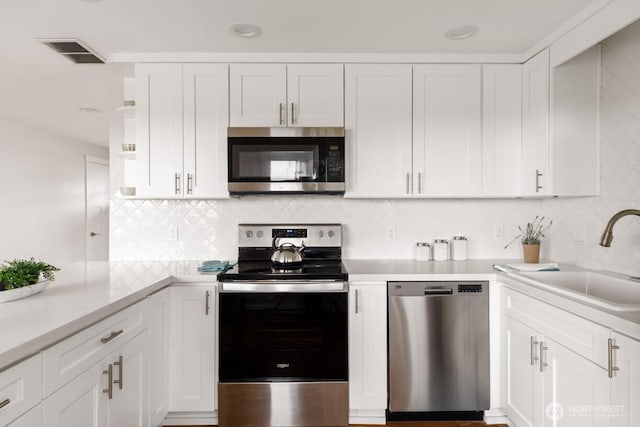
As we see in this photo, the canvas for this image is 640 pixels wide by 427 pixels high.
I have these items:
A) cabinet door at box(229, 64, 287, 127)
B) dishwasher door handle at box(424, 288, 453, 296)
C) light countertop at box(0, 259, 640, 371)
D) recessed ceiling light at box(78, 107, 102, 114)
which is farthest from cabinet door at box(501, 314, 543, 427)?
recessed ceiling light at box(78, 107, 102, 114)

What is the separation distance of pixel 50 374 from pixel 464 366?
198 centimetres

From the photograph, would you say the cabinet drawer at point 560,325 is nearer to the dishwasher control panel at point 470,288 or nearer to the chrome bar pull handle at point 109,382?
the dishwasher control panel at point 470,288

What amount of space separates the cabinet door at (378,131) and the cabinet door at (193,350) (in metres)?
1.16

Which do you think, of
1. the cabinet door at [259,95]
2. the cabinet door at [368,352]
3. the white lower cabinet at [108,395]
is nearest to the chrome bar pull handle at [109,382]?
the white lower cabinet at [108,395]

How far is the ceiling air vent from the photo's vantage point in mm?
→ 2266

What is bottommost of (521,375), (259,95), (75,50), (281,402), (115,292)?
(281,402)

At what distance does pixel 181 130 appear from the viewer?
2514mm

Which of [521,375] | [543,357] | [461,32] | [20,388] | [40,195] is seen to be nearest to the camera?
[20,388]

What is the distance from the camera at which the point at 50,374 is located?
1.16 metres

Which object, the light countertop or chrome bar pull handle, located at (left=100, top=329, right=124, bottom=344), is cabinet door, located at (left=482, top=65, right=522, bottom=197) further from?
chrome bar pull handle, located at (left=100, top=329, right=124, bottom=344)

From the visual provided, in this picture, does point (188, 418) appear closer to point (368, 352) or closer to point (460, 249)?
point (368, 352)

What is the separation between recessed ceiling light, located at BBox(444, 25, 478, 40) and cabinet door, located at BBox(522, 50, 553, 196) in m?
0.51

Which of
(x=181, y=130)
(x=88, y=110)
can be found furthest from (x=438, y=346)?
(x=88, y=110)

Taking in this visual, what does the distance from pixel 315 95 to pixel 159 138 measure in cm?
108
